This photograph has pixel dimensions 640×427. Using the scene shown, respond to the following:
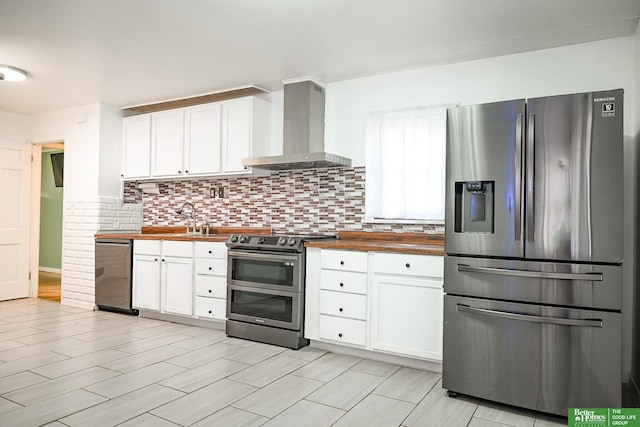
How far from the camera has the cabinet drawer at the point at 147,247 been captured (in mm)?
4676

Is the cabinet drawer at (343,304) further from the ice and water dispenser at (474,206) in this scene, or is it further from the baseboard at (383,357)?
the ice and water dispenser at (474,206)

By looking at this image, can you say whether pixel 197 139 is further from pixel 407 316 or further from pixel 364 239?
pixel 407 316

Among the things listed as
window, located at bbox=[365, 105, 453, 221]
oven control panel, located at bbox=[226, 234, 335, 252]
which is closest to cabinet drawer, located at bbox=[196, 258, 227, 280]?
oven control panel, located at bbox=[226, 234, 335, 252]

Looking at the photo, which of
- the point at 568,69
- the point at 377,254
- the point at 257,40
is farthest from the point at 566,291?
the point at 257,40

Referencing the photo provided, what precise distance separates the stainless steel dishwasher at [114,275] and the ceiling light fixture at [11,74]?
71.8 inches

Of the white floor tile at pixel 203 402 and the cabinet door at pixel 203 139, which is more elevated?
the cabinet door at pixel 203 139

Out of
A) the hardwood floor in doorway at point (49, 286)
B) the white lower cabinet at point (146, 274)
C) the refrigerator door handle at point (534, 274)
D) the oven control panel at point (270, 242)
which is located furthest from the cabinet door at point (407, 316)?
the hardwood floor in doorway at point (49, 286)

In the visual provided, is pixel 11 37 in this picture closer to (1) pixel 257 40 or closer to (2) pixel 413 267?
(1) pixel 257 40

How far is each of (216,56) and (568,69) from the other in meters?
2.73

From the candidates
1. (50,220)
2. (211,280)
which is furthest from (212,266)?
(50,220)

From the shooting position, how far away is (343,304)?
3.51 metres

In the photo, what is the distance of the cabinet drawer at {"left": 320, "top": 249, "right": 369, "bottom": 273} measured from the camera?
3418 millimetres

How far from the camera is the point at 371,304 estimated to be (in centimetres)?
337

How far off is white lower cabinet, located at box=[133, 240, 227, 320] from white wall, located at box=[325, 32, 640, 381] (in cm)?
160
